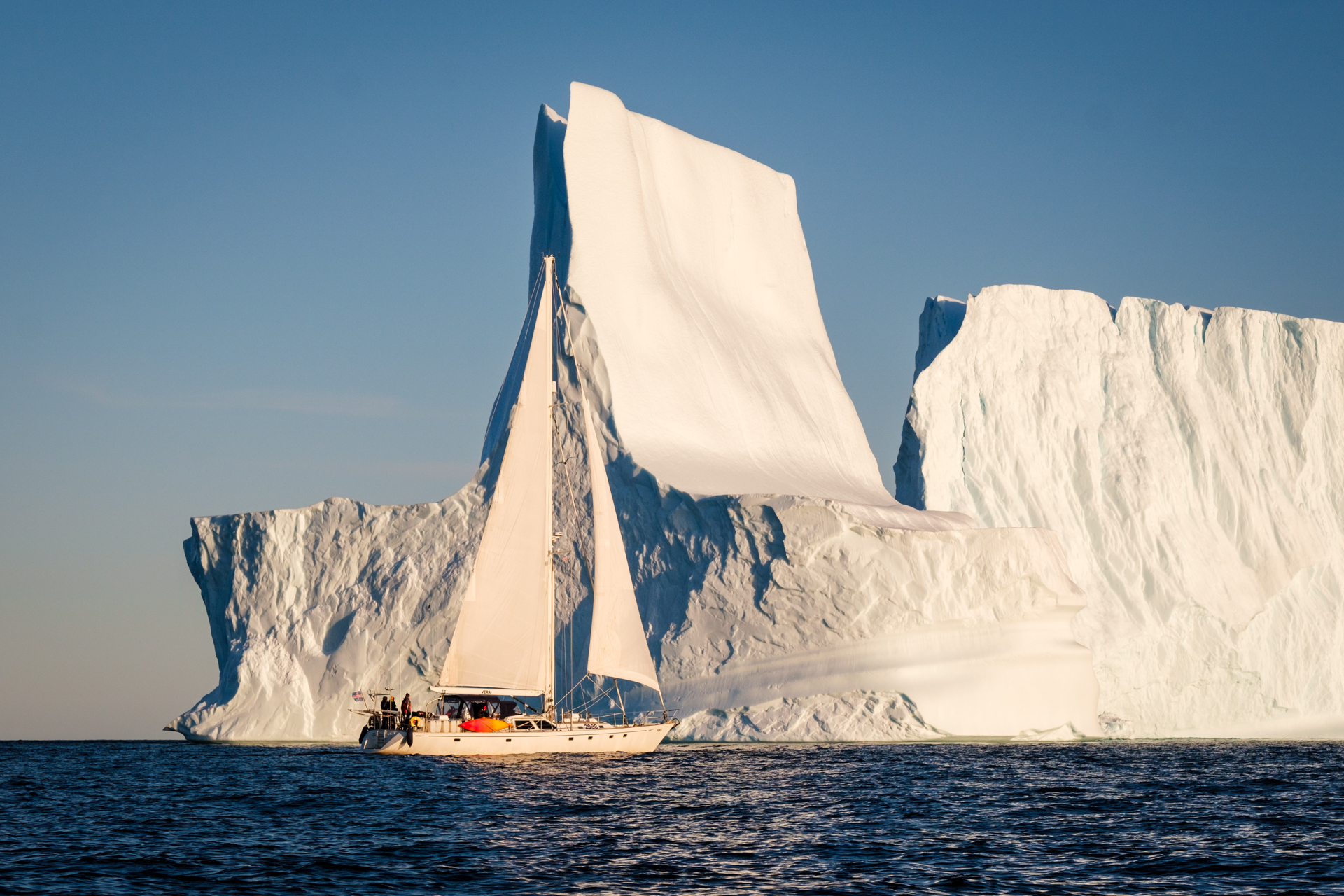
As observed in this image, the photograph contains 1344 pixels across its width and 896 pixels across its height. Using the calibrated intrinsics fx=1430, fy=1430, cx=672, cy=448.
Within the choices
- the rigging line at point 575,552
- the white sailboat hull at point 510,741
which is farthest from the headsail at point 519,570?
the rigging line at point 575,552

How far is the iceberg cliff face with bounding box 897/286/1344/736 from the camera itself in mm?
36375

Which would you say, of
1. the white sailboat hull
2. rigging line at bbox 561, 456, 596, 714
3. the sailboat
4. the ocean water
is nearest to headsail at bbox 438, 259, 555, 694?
the sailboat

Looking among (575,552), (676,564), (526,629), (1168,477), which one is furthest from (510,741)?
(1168,477)

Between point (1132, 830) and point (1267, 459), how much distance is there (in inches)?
987

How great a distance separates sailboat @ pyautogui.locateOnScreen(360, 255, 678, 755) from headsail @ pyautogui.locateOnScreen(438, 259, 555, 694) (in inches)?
0.8

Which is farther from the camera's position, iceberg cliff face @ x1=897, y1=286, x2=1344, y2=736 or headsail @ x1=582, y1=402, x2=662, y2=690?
iceberg cliff face @ x1=897, y1=286, x2=1344, y2=736

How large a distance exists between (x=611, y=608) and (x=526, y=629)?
1.67 metres

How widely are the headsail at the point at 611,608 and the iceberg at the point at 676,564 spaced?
2.27 m

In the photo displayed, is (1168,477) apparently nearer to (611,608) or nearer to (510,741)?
(611,608)

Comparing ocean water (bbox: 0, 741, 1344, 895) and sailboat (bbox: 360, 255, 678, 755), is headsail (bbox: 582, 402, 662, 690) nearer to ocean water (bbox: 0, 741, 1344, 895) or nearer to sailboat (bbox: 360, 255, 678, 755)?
sailboat (bbox: 360, 255, 678, 755)

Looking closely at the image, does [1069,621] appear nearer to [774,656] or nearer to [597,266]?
[774,656]

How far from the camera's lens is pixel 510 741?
2634cm

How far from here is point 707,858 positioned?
14.6 metres

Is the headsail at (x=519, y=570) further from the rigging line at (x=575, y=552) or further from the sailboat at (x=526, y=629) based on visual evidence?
the rigging line at (x=575, y=552)
